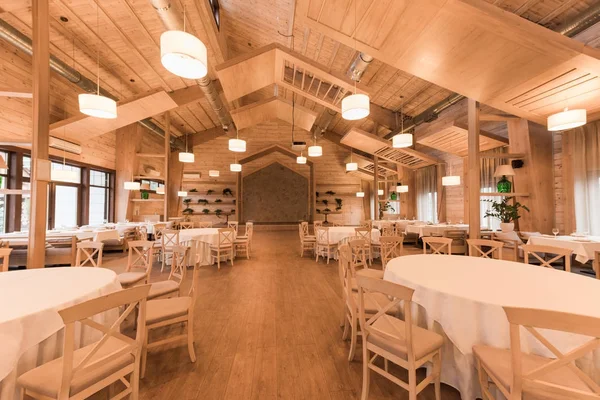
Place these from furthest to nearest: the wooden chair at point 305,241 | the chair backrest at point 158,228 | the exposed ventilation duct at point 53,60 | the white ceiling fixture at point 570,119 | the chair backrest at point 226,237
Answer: the wooden chair at point 305,241, the chair backrest at point 158,228, the chair backrest at point 226,237, the exposed ventilation duct at point 53,60, the white ceiling fixture at point 570,119

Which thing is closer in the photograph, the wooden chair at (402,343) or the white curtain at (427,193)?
the wooden chair at (402,343)

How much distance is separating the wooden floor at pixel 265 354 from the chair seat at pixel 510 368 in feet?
1.97

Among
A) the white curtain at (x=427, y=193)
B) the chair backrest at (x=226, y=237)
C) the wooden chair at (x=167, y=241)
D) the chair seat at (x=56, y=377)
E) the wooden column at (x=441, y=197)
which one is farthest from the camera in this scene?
the white curtain at (x=427, y=193)

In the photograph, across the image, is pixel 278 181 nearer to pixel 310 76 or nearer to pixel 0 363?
pixel 310 76

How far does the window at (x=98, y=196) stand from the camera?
25.2 ft

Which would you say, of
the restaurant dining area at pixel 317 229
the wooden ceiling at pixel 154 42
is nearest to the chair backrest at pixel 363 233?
the restaurant dining area at pixel 317 229

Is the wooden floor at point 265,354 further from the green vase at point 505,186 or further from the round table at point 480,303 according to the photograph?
the green vase at point 505,186

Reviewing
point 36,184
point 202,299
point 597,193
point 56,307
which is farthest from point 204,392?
point 597,193

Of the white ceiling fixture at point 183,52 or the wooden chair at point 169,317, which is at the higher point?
the white ceiling fixture at point 183,52

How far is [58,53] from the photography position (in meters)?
5.00

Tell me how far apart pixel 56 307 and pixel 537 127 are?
745 centimetres

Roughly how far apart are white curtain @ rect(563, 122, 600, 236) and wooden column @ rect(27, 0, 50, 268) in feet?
26.7

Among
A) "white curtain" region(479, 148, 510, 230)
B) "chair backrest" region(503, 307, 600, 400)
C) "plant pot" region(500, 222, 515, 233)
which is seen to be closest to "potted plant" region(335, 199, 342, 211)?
"white curtain" region(479, 148, 510, 230)

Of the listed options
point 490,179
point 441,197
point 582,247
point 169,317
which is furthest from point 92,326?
point 441,197
